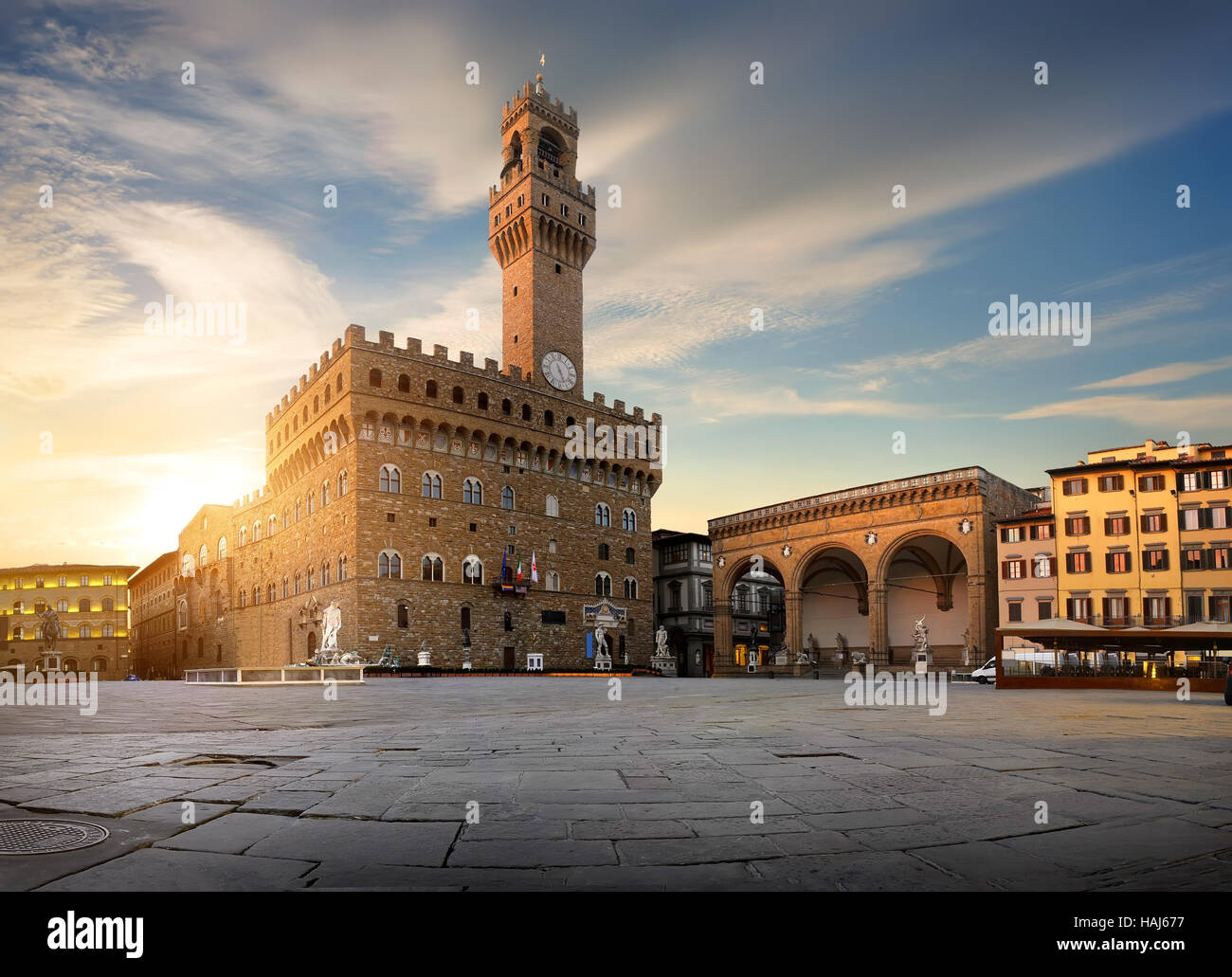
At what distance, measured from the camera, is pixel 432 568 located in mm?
40344

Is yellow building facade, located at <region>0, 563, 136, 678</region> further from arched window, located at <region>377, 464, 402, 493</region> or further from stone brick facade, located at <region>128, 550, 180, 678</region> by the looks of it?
arched window, located at <region>377, 464, 402, 493</region>

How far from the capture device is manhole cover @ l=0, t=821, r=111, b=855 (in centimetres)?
335

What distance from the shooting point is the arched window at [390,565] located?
38406 mm

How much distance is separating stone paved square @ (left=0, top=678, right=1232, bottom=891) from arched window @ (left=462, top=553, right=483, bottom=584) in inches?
1299

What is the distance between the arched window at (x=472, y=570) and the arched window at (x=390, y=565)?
3483mm

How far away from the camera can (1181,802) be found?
14.5 feet

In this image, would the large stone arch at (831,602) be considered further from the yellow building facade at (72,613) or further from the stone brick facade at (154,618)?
the yellow building facade at (72,613)

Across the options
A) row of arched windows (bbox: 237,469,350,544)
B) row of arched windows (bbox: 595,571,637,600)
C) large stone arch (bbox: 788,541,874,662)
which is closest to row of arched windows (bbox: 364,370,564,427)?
row of arched windows (bbox: 237,469,350,544)

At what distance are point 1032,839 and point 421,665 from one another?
3591cm

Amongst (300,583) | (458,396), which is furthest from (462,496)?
(300,583)

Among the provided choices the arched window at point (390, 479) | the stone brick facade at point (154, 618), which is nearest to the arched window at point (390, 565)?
the arched window at point (390, 479)

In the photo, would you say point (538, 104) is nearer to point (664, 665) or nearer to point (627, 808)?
point (664, 665)
